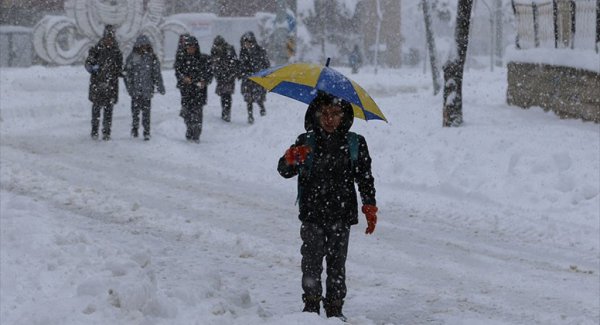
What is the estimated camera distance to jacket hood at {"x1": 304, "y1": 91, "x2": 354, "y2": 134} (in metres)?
5.47

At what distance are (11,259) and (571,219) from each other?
6.19 meters

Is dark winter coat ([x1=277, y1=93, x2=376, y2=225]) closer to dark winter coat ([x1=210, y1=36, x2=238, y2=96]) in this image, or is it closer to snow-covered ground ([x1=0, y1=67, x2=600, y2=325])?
snow-covered ground ([x1=0, y1=67, x2=600, y2=325])

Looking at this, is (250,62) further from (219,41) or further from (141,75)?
(141,75)

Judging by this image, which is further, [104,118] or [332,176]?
[104,118]

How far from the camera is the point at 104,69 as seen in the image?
15.1 metres

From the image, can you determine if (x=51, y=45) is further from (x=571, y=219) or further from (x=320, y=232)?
(x=320, y=232)

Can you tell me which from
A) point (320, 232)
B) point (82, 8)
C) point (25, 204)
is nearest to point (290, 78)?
point (320, 232)

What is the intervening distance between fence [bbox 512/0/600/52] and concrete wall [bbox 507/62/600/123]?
1.65 feet

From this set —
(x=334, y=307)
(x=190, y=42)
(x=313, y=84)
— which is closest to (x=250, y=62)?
(x=190, y=42)

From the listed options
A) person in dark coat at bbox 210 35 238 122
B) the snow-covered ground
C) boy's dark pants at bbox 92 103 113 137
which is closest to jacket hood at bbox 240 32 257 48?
person in dark coat at bbox 210 35 238 122

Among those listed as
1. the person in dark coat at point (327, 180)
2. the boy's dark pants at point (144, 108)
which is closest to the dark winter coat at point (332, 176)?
the person in dark coat at point (327, 180)

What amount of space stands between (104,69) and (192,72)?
59.9 inches

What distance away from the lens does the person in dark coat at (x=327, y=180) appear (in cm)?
548

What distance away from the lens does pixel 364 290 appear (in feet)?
22.9
